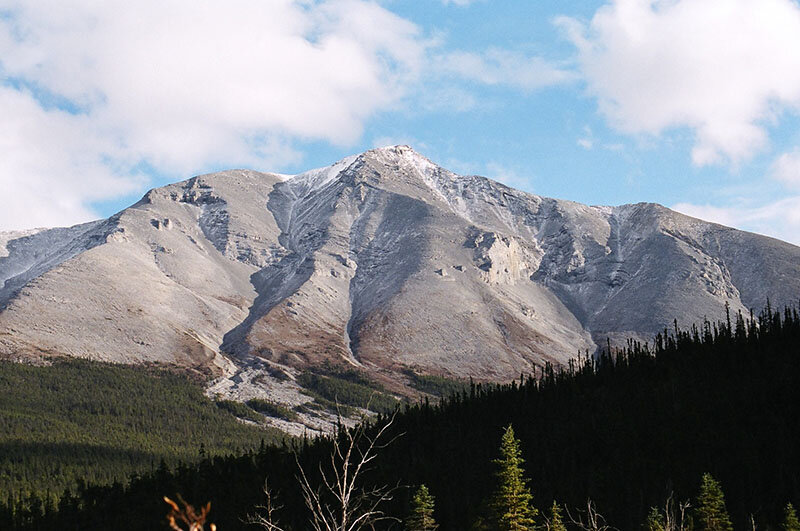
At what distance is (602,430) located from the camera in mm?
154125

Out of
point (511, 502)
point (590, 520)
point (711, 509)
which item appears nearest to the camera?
point (590, 520)

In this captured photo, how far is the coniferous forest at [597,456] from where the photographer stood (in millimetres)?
121000

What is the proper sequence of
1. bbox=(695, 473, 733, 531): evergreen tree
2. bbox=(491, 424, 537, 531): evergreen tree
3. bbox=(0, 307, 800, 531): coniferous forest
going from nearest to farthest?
bbox=(491, 424, 537, 531): evergreen tree < bbox=(695, 473, 733, 531): evergreen tree < bbox=(0, 307, 800, 531): coniferous forest

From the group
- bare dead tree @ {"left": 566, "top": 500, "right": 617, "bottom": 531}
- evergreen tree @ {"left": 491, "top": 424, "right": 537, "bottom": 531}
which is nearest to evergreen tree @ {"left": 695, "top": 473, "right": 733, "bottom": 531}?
bare dead tree @ {"left": 566, "top": 500, "right": 617, "bottom": 531}

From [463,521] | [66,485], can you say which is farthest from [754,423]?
[66,485]

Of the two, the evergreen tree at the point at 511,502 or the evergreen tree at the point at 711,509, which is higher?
the evergreen tree at the point at 511,502

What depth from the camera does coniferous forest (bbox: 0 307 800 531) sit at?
397 ft

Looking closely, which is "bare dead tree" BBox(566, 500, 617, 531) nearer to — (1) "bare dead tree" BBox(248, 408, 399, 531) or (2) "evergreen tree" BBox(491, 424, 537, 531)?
(2) "evergreen tree" BBox(491, 424, 537, 531)

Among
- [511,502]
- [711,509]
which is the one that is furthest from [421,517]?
[711,509]

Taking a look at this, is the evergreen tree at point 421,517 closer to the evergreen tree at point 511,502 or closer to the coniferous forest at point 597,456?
the evergreen tree at point 511,502

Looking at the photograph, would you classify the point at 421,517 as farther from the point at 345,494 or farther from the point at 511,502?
the point at 345,494

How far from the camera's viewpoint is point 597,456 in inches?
5792

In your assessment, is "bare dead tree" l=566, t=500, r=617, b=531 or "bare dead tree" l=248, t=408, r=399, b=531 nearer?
"bare dead tree" l=248, t=408, r=399, b=531

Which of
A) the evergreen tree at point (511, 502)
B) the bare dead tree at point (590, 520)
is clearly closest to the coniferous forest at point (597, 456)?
the bare dead tree at point (590, 520)
